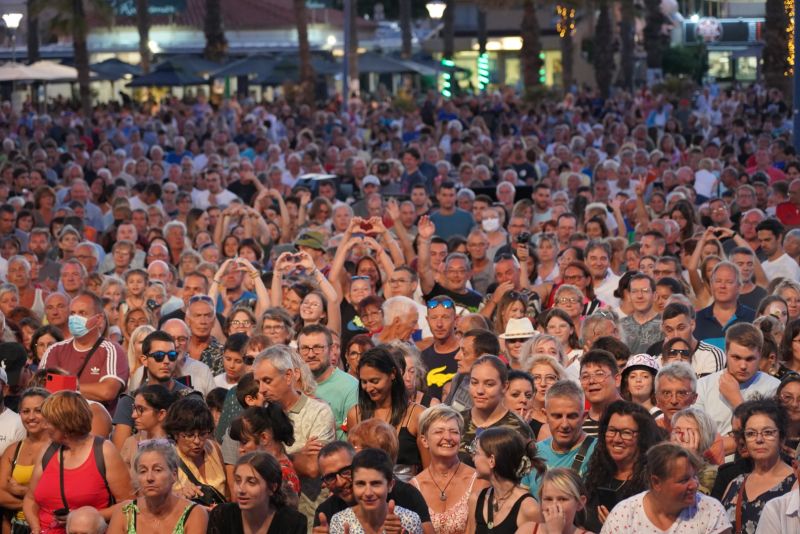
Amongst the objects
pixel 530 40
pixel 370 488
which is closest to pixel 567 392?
pixel 370 488

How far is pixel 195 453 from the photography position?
8273mm

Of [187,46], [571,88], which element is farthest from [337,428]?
[187,46]

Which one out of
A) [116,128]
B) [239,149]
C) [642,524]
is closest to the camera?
[642,524]

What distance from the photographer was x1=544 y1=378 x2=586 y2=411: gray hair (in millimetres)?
8102

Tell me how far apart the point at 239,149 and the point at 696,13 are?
60.5m

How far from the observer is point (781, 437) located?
7859 mm

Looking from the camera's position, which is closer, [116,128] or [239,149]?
[239,149]

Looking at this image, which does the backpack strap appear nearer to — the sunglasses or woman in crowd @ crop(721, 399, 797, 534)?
woman in crowd @ crop(721, 399, 797, 534)

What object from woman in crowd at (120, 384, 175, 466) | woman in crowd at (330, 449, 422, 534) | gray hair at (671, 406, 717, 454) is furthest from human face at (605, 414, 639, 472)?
woman in crowd at (120, 384, 175, 466)

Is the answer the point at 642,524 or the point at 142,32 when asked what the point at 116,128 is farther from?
the point at 642,524

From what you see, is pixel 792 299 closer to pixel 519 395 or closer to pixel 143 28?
pixel 519 395

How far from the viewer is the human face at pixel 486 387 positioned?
8.50 meters

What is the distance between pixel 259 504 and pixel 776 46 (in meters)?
31.2

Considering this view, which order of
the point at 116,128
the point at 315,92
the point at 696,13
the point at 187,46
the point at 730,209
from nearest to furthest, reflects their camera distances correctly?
the point at 730,209 → the point at 116,128 → the point at 315,92 → the point at 187,46 → the point at 696,13
